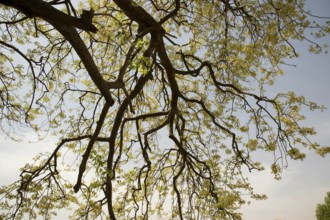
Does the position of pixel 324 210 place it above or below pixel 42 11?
above

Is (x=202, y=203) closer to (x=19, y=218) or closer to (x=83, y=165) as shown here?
(x=83, y=165)

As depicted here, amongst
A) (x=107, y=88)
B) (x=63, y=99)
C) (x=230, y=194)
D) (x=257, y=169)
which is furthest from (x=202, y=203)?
(x=63, y=99)

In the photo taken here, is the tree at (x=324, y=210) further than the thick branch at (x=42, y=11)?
Yes

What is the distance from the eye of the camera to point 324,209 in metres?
24.2

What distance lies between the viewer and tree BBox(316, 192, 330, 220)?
2381cm

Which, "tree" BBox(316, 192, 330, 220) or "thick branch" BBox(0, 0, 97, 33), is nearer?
"thick branch" BBox(0, 0, 97, 33)

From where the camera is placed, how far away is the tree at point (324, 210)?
2381cm

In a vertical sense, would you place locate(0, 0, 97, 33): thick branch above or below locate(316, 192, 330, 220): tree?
below

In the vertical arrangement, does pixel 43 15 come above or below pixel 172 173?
above

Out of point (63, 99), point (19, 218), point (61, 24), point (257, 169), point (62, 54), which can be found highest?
point (62, 54)

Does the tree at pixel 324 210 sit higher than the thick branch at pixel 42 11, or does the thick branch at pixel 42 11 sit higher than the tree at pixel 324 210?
the tree at pixel 324 210

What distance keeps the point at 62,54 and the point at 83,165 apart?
3.44 metres

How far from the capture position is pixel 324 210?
24125mm

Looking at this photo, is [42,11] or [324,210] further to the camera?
[324,210]
